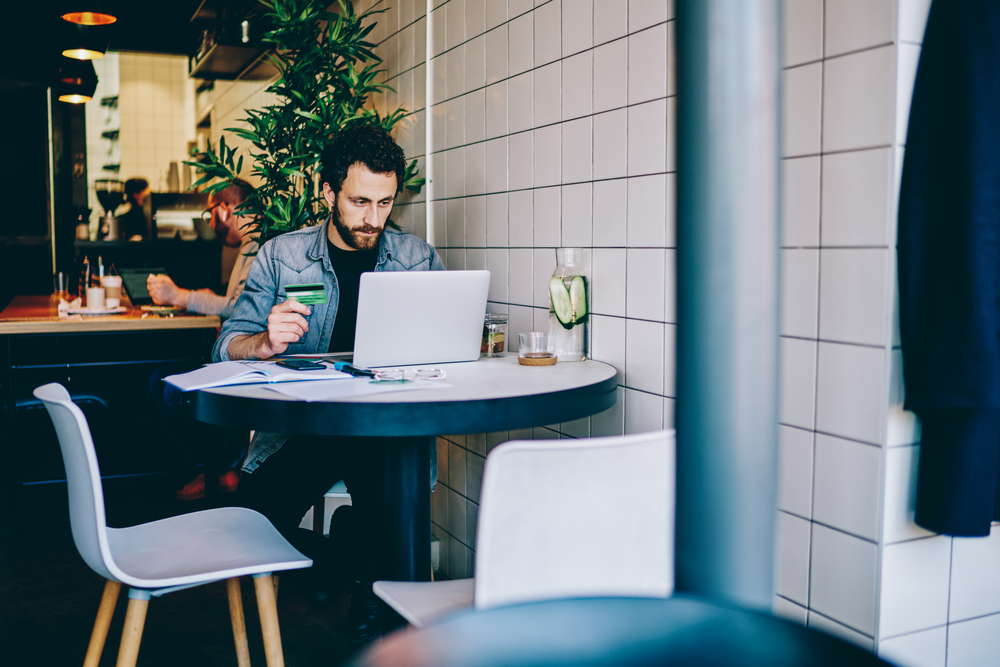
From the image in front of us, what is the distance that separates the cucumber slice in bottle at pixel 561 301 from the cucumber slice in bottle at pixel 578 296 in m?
0.01

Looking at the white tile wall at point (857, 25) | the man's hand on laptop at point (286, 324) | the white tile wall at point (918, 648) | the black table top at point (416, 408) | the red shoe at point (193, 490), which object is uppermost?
the white tile wall at point (857, 25)

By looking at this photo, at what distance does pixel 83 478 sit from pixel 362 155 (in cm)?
127

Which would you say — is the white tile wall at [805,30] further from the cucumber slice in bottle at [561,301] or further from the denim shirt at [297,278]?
the denim shirt at [297,278]

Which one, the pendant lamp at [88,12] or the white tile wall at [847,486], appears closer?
the white tile wall at [847,486]

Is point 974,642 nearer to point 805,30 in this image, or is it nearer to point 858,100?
point 858,100

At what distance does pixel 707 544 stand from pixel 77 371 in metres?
3.94

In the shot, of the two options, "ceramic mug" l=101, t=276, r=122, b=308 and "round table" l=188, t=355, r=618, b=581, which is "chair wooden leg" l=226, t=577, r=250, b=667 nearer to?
"round table" l=188, t=355, r=618, b=581

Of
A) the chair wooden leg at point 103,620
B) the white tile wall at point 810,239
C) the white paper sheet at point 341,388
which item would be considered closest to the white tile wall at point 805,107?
the white tile wall at point 810,239

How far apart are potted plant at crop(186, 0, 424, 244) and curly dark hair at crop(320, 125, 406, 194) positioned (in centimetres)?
48

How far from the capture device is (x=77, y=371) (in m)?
3.70

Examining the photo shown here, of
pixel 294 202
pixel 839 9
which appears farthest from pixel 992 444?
pixel 294 202

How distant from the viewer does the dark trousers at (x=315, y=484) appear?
2242 mm

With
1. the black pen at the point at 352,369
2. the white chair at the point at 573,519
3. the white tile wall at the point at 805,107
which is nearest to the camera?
the white chair at the point at 573,519

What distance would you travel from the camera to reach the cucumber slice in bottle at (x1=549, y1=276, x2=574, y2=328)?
2145 millimetres
